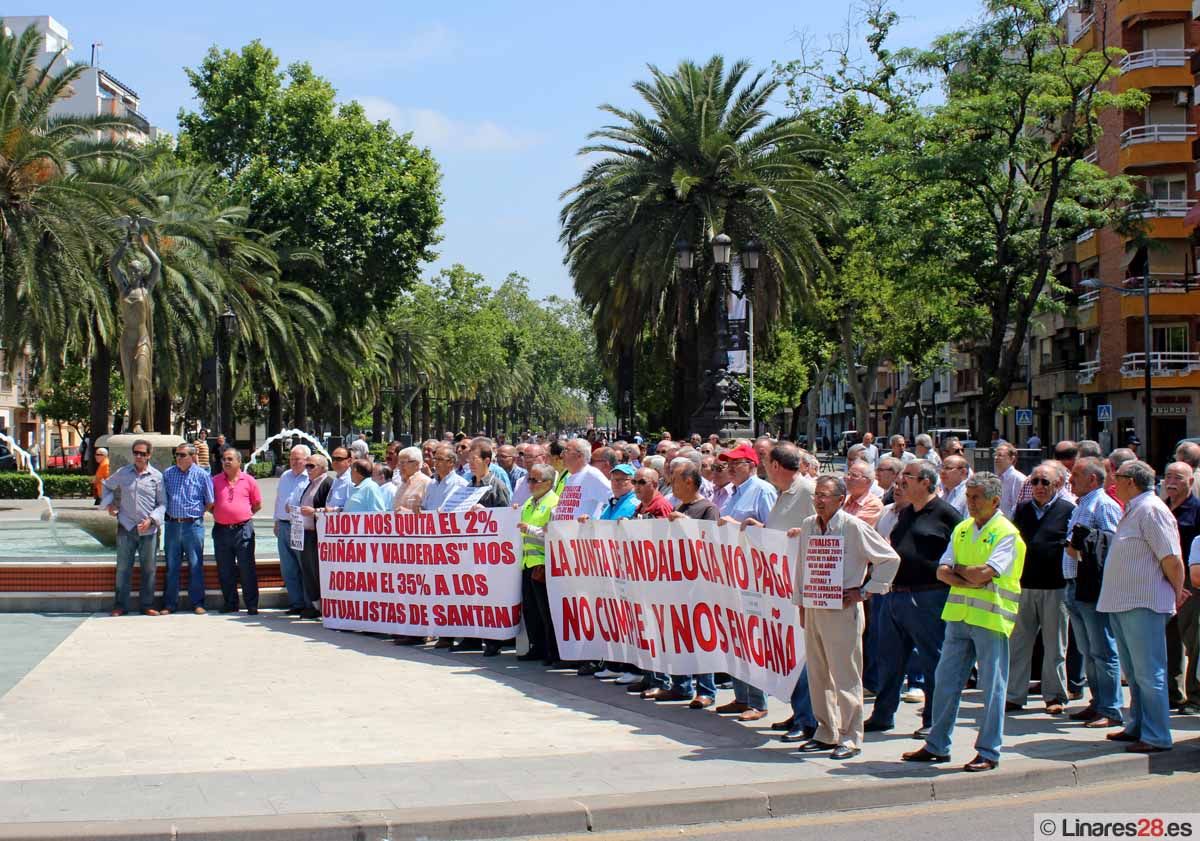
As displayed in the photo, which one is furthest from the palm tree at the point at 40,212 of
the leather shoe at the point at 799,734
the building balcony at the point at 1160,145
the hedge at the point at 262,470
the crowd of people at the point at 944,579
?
the building balcony at the point at 1160,145

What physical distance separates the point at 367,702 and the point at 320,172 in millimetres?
46595

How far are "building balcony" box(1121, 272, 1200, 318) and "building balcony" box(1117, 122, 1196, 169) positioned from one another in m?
4.58

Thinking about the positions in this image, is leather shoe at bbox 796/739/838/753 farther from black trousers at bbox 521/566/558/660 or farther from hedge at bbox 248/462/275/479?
hedge at bbox 248/462/275/479

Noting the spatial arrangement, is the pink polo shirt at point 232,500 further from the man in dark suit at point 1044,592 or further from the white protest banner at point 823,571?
the man in dark suit at point 1044,592

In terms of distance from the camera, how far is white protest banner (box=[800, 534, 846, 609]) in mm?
8156

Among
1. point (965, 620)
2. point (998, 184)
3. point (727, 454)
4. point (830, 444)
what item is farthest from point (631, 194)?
point (830, 444)

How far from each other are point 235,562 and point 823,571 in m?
8.96

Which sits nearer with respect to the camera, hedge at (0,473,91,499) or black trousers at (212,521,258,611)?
black trousers at (212,521,258,611)

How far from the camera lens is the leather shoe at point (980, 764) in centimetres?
789

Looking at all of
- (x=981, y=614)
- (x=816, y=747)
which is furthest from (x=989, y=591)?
(x=816, y=747)

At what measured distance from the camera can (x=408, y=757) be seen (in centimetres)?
829

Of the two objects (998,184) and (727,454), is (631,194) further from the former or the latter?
(727,454)

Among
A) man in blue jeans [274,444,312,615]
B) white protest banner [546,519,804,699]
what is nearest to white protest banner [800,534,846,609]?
white protest banner [546,519,804,699]

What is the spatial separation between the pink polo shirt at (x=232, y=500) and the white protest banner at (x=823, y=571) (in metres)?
8.24
